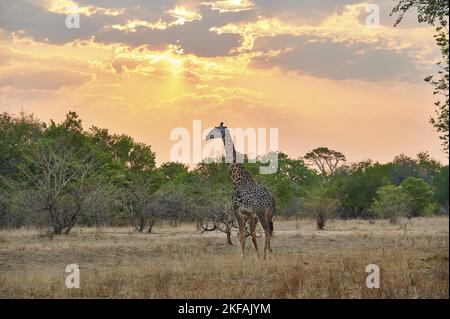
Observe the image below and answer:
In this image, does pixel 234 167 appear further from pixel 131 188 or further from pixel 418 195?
pixel 418 195

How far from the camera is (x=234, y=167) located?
20.1 meters

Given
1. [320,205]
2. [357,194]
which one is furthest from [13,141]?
[357,194]

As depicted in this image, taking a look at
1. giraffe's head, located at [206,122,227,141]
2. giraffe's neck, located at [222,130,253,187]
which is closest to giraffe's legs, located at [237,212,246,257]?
giraffe's neck, located at [222,130,253,187]

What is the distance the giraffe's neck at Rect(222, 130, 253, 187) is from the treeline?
277 inches

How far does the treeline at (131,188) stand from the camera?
34.8 meters

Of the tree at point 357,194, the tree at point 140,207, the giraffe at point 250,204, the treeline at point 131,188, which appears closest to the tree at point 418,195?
the treeline at point 131,188

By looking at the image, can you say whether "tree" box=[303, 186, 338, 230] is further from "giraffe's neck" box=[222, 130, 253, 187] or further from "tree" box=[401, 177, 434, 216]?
"giraffe's neck" box=[222, 130, 253, 187]

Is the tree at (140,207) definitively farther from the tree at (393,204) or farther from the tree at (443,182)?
the tree at (393,204)

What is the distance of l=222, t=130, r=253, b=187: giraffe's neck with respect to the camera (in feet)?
64.6

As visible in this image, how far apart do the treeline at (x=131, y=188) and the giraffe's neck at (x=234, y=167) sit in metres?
7.03

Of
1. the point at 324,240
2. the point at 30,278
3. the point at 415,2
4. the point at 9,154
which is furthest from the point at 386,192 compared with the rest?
the point at 30,278

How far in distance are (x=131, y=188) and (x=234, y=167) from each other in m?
32.1

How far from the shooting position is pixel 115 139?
71.4 meters
